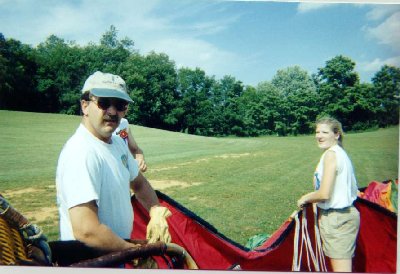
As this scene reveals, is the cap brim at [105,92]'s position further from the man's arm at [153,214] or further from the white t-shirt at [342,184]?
the white t-shirt at [342,184]

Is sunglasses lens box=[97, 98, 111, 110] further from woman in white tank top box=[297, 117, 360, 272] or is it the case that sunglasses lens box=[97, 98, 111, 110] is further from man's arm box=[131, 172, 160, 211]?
woman in white tank top box=[297, 117, 360, 272]

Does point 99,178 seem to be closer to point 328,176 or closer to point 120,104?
point 120,104

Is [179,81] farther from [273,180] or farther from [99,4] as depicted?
[273,180]

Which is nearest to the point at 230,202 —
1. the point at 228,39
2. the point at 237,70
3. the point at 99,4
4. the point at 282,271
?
the point at 282,271

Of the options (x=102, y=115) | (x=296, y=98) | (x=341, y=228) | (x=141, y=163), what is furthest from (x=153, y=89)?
(x=341, y=228)

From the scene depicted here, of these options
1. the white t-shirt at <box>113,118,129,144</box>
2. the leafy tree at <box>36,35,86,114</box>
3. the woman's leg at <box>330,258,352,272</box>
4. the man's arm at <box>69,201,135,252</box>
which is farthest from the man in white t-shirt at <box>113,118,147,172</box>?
the woman's leg at <box>330,258,352,272</box>

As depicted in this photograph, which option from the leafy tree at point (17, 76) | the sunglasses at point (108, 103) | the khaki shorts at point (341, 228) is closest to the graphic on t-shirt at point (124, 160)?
the sunglasses at point (108, 103)
